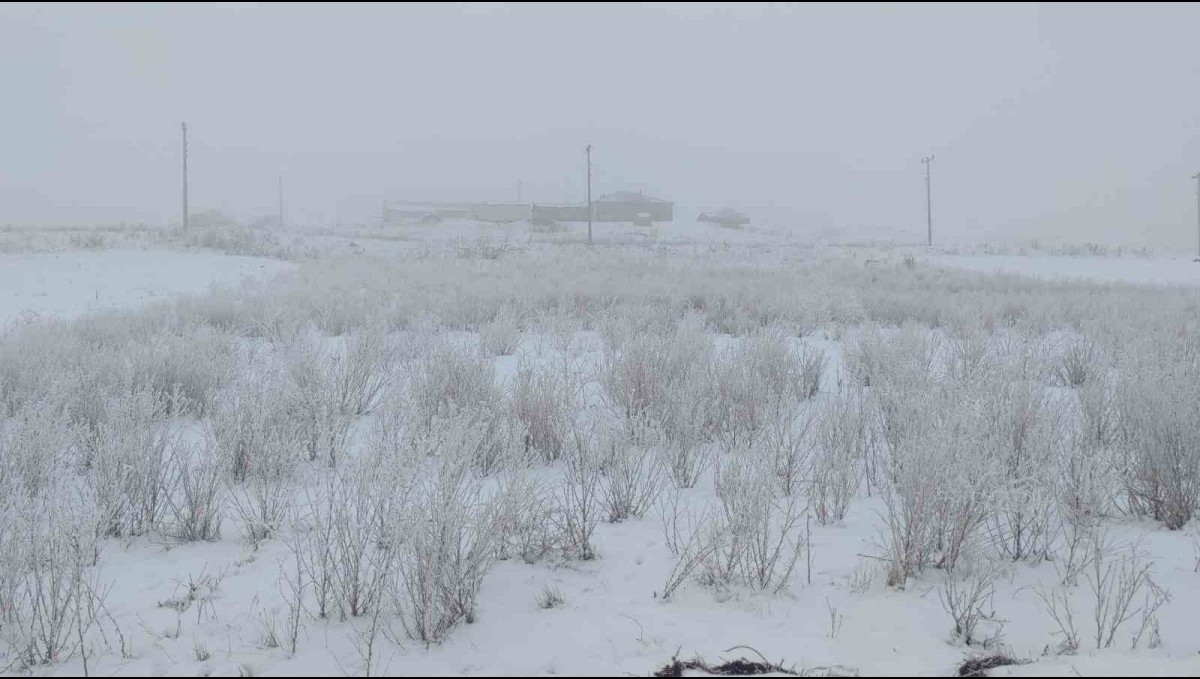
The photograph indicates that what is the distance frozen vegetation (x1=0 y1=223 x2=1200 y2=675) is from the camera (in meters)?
2.69

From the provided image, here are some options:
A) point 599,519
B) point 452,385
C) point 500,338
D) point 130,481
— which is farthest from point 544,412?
point 500,338

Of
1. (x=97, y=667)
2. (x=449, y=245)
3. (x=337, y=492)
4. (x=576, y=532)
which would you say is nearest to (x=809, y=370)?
(x=576, y=532)

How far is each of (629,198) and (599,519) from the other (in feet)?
175

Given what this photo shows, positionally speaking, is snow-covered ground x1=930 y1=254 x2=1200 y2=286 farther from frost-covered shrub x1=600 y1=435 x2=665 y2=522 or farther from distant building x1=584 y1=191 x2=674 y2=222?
distant building x1=584 y1=191 x2=674 y2=222

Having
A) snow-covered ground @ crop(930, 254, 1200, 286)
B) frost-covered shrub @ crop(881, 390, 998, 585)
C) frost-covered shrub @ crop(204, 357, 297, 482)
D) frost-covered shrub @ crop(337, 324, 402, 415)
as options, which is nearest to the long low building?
snow-covered ground @ crop(930, 254, 1200, 286)

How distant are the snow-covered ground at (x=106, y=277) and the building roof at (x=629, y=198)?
1296 inches

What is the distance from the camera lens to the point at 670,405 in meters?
5.25

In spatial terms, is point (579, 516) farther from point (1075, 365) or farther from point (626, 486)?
point (1075, 365)

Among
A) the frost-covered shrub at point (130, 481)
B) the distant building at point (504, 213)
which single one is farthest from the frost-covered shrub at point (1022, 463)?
the distant building at point (504, 213)

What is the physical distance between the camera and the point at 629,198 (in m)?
56.1

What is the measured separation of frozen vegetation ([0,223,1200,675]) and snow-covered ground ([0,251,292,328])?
30.9 ft

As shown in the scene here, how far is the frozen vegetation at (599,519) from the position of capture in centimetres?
269

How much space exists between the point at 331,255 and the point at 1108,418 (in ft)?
89.6

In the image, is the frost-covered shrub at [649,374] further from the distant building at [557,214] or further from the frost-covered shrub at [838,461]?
the distant building at [557,214]
